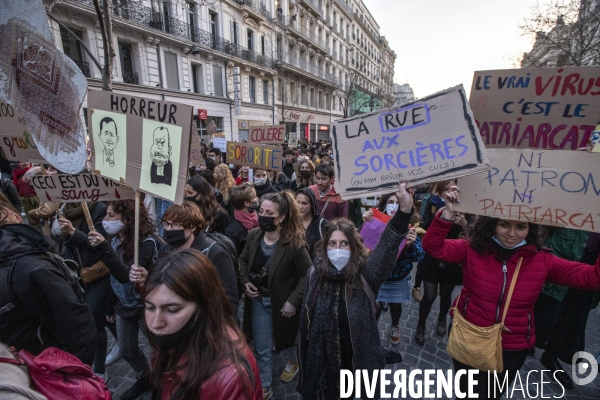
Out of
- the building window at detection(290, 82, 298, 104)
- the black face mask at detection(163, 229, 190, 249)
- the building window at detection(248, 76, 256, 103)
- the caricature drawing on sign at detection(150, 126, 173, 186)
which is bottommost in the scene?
the black face mask at detection(163, 229, 190, 249)

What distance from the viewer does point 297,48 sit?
27859mm

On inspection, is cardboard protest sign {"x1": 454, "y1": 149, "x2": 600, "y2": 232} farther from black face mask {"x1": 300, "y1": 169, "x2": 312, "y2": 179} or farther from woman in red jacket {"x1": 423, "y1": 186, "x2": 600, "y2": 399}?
black face mask {"x1": 300, "y1": 169, "x2": 312, "y2": 179}

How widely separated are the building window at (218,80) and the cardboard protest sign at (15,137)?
17573 millimetres

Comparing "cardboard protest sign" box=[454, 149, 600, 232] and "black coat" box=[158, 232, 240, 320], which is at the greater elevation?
"cardboard protest sign" box=[454, 149, 600, 232]

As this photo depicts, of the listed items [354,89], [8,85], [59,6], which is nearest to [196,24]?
[59,6]

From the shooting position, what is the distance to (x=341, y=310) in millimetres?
1997

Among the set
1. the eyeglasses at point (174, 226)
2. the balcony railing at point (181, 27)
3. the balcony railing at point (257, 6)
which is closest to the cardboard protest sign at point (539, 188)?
the eyeglasses at point (174, 226)

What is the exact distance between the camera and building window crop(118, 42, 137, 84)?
1385 centimetres

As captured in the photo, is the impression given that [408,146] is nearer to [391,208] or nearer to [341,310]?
[341,310]

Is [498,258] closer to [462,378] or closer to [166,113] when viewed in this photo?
[462,378]

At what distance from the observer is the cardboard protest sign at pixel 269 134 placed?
22.4 ft

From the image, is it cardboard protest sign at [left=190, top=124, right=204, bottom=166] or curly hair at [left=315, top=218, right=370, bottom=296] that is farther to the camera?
cardboard protest sign at [left=190, top=124, right=204, bottom=166]

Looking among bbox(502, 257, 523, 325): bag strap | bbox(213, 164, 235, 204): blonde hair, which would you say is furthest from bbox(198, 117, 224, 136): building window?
bbox(502, 257, 523, 325): bag strap

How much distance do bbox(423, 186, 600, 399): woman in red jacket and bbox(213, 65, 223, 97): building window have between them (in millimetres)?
19765
